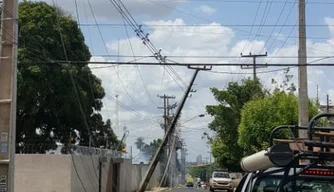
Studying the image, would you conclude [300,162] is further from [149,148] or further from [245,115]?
[149,148]

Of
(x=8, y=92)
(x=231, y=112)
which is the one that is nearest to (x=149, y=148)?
(x=231, y=112)

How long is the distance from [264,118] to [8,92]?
51.7ft

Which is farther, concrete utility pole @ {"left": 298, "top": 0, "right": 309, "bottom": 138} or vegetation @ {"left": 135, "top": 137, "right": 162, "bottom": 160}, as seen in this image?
vegetation @ {"left": 135, "top": 137, "right": 162, "bottom": 160}

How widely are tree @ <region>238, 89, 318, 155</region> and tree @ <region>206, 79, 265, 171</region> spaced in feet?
36.6

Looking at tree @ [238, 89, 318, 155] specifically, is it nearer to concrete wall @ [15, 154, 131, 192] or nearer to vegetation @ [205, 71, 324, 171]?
vegetation @ [205, 71, 324, 171]

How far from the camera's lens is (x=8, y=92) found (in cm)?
1861

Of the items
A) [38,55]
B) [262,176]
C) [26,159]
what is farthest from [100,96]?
[262,176]

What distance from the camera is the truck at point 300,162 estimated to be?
5.62 meters

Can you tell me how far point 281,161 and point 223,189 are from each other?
4626 centimetres

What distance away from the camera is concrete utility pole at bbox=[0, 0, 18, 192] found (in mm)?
18203

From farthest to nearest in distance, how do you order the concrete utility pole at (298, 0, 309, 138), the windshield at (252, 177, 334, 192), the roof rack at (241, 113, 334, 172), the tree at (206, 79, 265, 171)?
the tree at (206, 79, 265, 171)
the concrete utility pole at (298, 0, 309, 138)
the windshield at (252, 177, 334, 192)
the roof rack at (241, 113, 334, 172)

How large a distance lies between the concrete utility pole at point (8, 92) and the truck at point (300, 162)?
12.4 meters

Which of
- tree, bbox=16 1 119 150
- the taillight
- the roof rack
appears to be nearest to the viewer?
the roof rack

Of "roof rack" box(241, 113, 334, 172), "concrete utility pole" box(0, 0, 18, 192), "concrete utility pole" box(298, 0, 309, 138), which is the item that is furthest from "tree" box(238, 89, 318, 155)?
"roof rack" box(241, 113, 334, 172)
